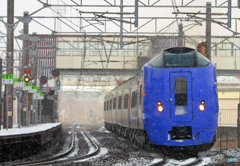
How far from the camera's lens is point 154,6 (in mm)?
19734

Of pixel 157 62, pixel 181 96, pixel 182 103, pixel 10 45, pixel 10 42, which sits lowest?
pixel 182 103

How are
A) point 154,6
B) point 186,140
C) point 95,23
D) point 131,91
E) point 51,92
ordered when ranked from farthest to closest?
point 51,92, point 95,23, point 154,6, point 131,91, point 186,140

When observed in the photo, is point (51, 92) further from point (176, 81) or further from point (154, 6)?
point (176, 81)

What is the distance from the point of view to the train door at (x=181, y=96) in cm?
1177

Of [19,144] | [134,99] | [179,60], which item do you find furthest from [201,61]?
[19,144]

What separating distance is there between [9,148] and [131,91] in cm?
596

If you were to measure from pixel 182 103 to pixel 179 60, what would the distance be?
1.32m

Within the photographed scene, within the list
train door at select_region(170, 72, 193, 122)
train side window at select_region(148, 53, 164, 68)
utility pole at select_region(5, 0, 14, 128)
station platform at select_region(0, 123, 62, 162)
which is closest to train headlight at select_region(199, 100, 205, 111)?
train door at select_region(170, 72, 193, 122)

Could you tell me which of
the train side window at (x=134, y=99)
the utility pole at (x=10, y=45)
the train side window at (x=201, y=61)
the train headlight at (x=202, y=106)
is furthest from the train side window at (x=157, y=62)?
the utility pole at (x=10, y=45)

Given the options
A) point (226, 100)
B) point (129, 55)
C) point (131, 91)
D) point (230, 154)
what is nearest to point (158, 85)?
point (230, 154)

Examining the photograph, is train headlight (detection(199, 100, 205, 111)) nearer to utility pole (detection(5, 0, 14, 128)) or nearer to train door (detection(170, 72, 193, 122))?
train door (detection(170, 72, 193, 122))

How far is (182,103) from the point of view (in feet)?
39.1

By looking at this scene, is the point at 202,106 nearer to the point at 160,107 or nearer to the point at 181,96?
the point at 181,96

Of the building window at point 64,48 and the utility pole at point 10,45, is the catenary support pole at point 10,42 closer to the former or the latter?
the utility pole at point 10,45
